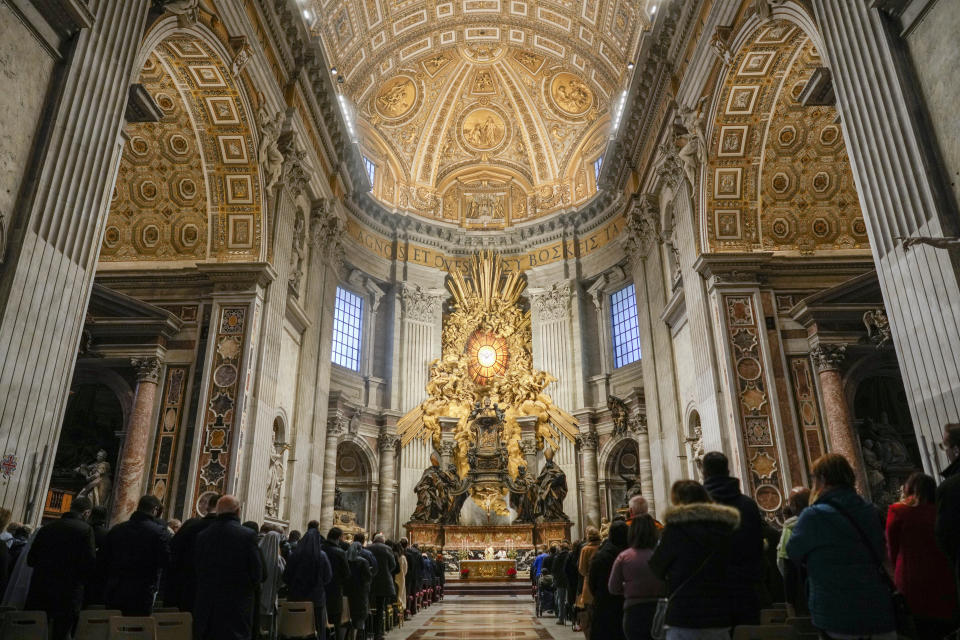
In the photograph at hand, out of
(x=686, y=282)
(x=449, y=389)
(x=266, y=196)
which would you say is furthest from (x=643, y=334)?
(x=266, y=196)

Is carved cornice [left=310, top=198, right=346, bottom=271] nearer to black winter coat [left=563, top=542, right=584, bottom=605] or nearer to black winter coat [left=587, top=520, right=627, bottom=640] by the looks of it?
black winter coat [left=563, top=542, right=584, bottom=605]

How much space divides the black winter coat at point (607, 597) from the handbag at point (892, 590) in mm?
1468

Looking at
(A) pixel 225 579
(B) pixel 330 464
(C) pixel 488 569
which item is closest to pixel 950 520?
(A) pixel 225 579

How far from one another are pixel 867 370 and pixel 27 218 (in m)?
11.4

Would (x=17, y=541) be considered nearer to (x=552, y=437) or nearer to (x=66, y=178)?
(x=66, y=178)

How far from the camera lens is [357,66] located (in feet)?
65.5

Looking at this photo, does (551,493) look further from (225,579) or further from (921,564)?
(921,564)

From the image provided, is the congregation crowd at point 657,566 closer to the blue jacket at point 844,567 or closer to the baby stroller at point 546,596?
the blue jacket at point 844,567

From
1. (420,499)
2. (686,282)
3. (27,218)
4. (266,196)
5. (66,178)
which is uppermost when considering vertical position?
(266,196)

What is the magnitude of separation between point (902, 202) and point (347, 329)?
1615 cm

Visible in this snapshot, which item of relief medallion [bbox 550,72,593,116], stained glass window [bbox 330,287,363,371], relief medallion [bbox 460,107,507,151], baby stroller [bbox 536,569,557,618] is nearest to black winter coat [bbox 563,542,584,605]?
baby stroller [bbox 536,569,557,618]

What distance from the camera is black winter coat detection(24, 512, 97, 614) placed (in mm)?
3998

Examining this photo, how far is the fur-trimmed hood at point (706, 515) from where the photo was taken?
2.64 meters

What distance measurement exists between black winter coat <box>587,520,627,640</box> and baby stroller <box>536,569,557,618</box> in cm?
625
